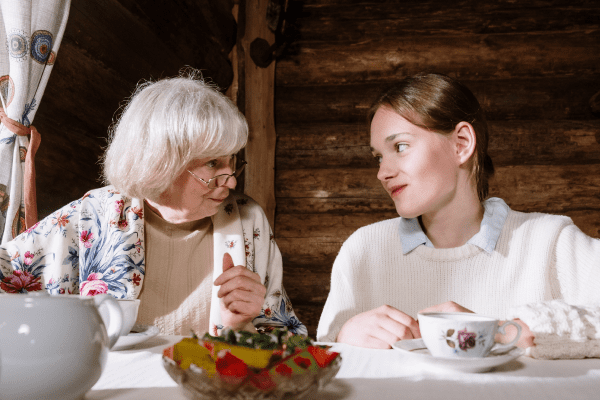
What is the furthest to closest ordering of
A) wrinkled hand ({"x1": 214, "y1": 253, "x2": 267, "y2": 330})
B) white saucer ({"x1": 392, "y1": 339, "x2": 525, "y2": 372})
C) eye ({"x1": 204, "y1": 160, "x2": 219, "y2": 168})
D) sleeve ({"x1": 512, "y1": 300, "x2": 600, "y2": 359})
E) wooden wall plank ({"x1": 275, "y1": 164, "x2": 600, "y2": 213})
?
wooden wall plank ({"x1": 275, "y1": 164, "x2": 600, "y2": 213}) → eye ({"x1": 204, "y1": 160, "x2": 219, "y2": 168}) → wrinkled hand ({"x1": 214, "y1": 253, "x2": 267, "y2": 330}) → sleeve ({"x1": 512, "y1": 300, "x2": 600, "y2": 359}) → white saucer ({"x1": 392, "y1": 339, "x2": 525, "y2": 372})

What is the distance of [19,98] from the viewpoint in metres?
1.33

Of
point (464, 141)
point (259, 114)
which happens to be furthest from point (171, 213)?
point (259, 114)

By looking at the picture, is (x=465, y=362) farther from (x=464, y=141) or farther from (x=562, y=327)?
(x=464, y=141)

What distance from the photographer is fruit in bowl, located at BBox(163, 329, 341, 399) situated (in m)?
0.42

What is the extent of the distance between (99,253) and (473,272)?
1.05m

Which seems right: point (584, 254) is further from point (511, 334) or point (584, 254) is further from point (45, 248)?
Answer: point (45, 248)

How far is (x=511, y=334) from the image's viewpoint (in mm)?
791

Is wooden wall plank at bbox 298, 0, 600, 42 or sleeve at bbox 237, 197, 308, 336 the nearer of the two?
sleeve at bbox 237, 197, 308, 336

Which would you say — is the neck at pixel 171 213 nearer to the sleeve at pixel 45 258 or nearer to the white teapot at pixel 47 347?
the sleeve at pixel 45 258

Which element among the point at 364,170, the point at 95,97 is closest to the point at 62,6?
the point at 95,97

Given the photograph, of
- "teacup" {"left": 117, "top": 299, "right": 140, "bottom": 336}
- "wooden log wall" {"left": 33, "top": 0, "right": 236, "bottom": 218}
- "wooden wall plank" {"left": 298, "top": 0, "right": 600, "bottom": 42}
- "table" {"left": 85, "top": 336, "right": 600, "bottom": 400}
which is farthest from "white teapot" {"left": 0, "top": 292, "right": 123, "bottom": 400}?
"wooden wall plank" {"left": 298, "top": 0, "right": 600, "bottom": 42}

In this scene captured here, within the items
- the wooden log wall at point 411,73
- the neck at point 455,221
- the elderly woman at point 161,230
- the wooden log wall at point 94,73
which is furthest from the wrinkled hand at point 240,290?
the wooden log wall at point 411,73

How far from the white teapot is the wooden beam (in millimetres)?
2430

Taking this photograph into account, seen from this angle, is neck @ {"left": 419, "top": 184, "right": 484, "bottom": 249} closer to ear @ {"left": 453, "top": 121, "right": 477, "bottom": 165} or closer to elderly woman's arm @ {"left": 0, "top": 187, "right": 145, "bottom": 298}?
ear @ {"left": 453, "top": 121, "right": 477, "bottom": 165}
